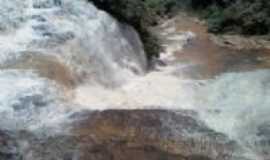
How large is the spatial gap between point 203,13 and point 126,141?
12.7 m

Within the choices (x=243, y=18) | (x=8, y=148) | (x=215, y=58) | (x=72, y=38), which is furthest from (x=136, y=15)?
(x=8, y=148)

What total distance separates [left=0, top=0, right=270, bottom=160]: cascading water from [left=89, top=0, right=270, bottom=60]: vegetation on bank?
0.36 meters

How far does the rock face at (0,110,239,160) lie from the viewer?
6.09 m

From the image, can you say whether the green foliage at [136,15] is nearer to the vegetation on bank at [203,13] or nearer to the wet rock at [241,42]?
the vegetation on bank at [203,13]

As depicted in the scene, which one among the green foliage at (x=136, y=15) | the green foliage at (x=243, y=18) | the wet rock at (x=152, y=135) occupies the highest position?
the wet rock at (x=152, y=135)

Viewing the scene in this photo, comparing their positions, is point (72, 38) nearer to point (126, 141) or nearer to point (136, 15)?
point (136, 15)

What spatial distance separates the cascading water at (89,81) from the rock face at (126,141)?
14 cm

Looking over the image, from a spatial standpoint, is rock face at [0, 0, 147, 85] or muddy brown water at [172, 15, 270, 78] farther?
A: muddy brown water at [172, 15, 270, 78]

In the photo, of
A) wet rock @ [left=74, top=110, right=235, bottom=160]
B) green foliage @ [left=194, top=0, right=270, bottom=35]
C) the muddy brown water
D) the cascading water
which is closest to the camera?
wet rock @ [left=74, top=110, right=235, bottom=160]

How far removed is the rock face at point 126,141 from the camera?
20.0ft

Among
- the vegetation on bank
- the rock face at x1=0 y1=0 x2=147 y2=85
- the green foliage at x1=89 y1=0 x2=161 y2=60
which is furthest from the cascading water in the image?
the vegetation on bank

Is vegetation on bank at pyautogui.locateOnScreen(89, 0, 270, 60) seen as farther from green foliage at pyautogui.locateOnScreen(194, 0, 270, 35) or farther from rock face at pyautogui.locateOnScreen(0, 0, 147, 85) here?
rock face at pyautogui.locateOnScreen(0, 0, 147, 85)

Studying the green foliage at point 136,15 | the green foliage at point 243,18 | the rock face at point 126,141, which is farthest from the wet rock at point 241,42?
the rock face at point 126,141

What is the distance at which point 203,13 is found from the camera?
60.8 ft
